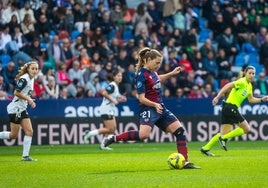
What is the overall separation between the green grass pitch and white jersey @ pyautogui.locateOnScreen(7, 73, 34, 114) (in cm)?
114

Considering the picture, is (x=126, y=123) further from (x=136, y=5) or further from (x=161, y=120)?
(x=161, y=120)

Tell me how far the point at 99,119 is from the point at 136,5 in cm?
770

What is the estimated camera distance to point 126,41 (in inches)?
1299

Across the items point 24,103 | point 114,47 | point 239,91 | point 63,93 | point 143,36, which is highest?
point 143,36

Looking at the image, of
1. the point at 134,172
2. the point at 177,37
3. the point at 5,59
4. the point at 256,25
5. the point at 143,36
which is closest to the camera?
the point at 134,172

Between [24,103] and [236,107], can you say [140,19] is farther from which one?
[24,103]

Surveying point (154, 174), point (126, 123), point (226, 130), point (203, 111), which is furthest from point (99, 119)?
point (154, 174)

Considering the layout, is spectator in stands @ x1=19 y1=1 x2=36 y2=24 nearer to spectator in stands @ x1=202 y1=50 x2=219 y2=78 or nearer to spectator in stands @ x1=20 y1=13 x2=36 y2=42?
spectator in stands @ x1=20 y1=13 x2=36 y2=42

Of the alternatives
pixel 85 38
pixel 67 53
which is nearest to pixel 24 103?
pixel 67 53

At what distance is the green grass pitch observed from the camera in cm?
1343

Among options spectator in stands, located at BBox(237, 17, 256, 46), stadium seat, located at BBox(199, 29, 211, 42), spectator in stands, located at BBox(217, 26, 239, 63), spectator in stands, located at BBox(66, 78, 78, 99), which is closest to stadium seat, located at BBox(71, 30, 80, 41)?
spectator in stands, located at BBox(66, 78, 78, 99)

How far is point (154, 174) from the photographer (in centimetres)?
1506

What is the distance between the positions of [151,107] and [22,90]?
415 centimetres

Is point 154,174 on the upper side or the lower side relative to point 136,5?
lower
